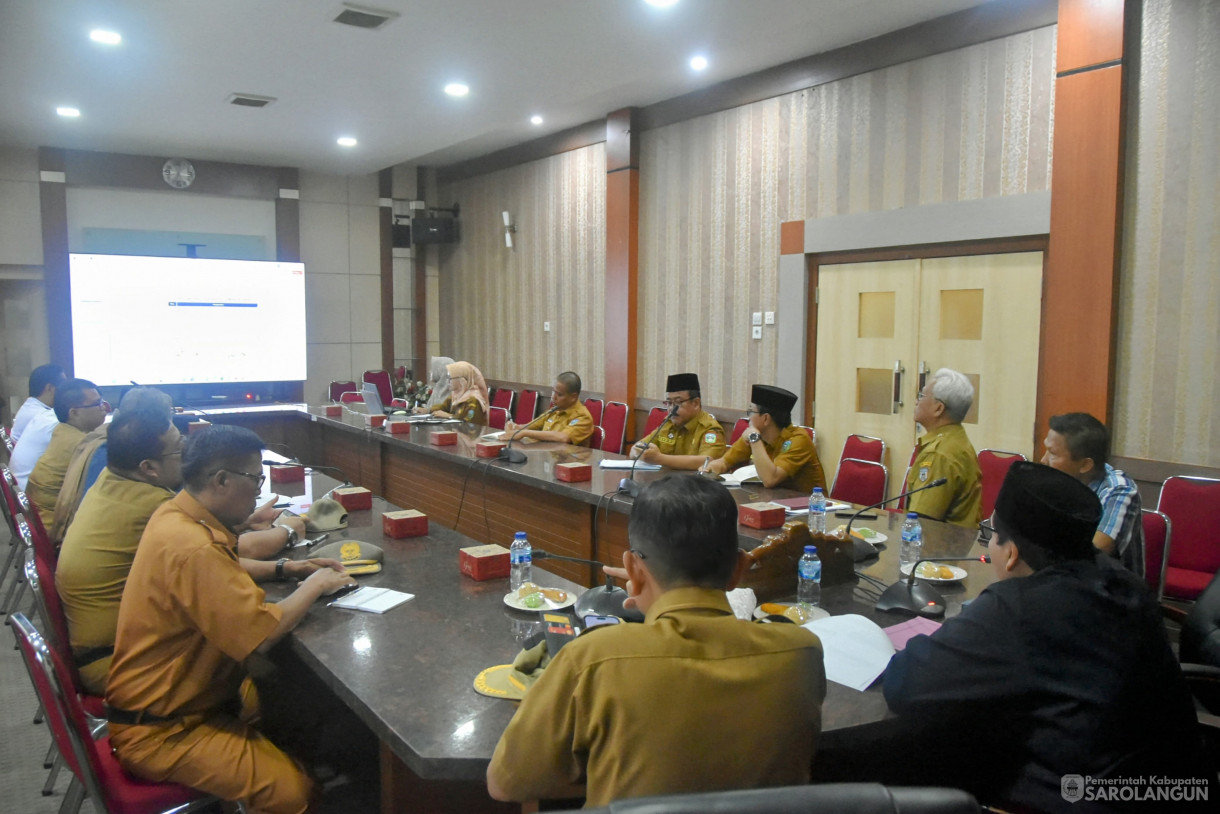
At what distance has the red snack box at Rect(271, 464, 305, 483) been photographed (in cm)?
376

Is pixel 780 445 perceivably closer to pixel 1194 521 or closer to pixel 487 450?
pixel 487 450

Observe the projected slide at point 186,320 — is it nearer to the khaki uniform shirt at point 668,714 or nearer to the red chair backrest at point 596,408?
the red chair backrest at point 596,408

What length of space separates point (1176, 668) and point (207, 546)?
1.94 metres

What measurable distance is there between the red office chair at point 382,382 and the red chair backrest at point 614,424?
363 cm

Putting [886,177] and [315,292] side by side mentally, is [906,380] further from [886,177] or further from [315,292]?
[315,292]

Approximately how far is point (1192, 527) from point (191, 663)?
3824mm

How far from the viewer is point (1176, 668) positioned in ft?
4.59

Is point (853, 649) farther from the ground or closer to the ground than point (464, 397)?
closer to the ground

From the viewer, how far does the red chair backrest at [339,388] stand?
8.98 metres

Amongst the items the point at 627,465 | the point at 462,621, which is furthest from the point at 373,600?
the point at 627,465

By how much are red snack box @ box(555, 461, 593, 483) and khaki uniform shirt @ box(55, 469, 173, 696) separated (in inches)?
72.2

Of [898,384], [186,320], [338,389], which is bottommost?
[338,389]

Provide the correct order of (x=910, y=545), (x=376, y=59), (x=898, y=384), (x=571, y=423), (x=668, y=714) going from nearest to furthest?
(x=668, y=714), (x=910, y=545), (x=376, y=59), (x=898, y=384), (x=571, y=423)

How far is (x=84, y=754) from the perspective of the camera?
4.99 ft
